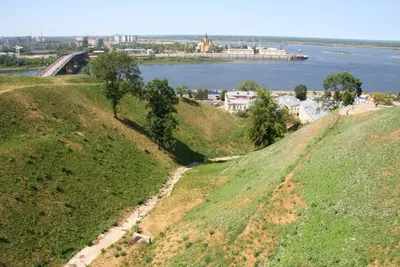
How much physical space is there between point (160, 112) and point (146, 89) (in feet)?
12.3

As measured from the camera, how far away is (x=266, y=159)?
114 feet

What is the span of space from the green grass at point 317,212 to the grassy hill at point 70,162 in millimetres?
7239

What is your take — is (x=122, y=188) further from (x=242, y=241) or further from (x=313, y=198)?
(x=313, y=198)

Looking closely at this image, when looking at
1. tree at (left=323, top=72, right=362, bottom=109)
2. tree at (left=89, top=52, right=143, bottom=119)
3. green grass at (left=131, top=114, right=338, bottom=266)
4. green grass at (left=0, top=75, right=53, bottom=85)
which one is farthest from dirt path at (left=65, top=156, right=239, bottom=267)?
tree at (left=323, top=72, right=362, bottom=109)

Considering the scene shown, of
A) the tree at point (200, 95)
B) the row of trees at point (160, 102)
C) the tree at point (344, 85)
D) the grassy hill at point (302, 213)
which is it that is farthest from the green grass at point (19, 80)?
the tree at point (200, 95)

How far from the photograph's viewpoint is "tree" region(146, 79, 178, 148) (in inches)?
1823

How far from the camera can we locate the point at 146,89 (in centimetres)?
4716

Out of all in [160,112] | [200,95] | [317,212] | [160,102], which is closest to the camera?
[317,212]

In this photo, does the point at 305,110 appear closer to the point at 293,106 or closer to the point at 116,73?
the point at 293,106

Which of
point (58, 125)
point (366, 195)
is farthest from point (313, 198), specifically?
point (58, 125)

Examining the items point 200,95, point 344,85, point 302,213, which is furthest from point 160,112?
point 200,95

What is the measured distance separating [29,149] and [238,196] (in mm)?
21260

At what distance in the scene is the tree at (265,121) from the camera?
44938mm

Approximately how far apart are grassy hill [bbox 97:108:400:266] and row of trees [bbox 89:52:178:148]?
51.5 ft
